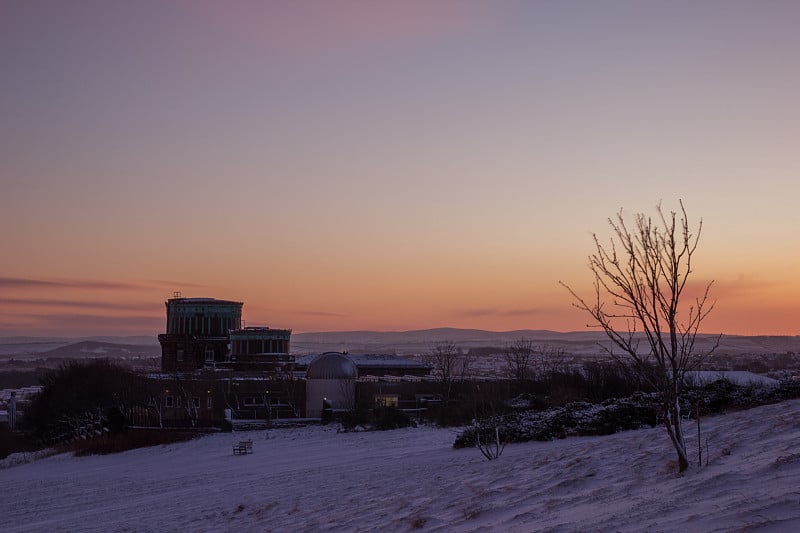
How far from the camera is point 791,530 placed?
17.5 feet

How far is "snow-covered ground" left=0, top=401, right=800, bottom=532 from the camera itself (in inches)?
287

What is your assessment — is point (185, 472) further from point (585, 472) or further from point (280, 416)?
point (280, 416)

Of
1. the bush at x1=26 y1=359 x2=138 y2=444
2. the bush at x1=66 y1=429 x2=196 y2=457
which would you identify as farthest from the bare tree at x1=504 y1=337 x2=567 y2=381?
the bush at x1=26 y1=359 x2=138 y2=444

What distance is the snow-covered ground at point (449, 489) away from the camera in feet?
23.9

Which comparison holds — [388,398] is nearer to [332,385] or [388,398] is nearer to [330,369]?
[332,385]

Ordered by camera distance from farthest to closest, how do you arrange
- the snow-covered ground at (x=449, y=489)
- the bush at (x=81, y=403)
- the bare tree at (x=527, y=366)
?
the bare tree at (x=527, y=366) < the bush at (x=81, y=403) < the snow-covered ground at (x=449, y=489)

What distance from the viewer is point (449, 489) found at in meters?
12.2

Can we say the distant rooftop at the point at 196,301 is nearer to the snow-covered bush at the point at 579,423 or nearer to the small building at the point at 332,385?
the small building at the point at 332,385

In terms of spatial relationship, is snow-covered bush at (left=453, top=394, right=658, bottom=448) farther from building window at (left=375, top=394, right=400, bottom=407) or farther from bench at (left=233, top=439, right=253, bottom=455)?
building window at (left=375, top=394, right=400, bottom=407)

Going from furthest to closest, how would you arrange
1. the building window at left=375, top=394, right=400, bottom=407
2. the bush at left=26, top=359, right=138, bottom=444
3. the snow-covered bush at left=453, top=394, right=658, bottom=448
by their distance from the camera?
the building window at left=375, top=394, right=400, bottom=407, the bush at left=26, top=359, right=138, bottom=444, the snow-covered bush at left=453, top=394, right=658, bottom=448

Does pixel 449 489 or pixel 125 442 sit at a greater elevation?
pixel 449 489

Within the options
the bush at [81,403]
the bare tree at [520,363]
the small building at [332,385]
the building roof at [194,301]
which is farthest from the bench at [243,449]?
the building roof at [194,301]

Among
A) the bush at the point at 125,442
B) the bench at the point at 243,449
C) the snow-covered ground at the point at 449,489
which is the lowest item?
the bush at the point at 125,442

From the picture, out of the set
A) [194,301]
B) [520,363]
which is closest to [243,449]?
[520,363]
